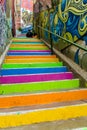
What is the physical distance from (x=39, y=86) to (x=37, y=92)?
356 millimetres

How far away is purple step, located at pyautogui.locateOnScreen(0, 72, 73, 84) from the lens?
449cm

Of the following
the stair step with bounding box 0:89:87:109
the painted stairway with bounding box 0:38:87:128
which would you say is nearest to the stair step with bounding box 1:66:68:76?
the painted stairway with bounding box 0:38:87:128

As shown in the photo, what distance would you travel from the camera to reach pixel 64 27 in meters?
6.07

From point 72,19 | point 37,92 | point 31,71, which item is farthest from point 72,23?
point 37,92

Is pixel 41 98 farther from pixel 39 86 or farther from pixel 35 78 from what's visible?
pixel 35 78

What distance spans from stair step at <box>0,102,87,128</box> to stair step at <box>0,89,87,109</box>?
36cm

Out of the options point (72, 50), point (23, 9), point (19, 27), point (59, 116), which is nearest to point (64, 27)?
point (72, 50)

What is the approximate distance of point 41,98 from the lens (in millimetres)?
3666

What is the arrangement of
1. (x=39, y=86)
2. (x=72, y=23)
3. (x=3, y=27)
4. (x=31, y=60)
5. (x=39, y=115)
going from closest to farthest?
(x=39, y=115)
(x=39, y=86)
(x=72, y=23)
(x=31, y=60)
(x=3, y=27)

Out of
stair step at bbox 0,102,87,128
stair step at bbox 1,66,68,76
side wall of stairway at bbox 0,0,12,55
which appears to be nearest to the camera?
stair step at bbox 0,102,87,128

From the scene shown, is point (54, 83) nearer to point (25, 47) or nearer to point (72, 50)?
point (72, 50)

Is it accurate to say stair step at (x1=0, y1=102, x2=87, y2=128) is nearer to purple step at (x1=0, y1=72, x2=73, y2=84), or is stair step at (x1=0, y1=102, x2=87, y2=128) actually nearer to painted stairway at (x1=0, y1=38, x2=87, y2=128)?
painted stairway at (x1=0, y1=38, x2=87, y2=128)

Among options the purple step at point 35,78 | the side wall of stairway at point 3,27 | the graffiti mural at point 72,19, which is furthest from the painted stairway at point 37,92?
the graffiti mural at point 72,19

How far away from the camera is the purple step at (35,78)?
4.49 metres
